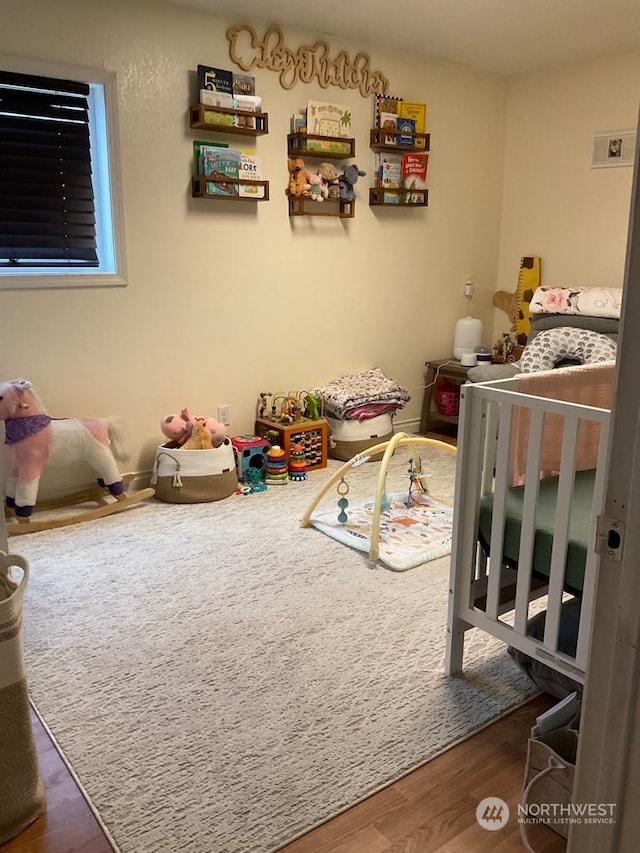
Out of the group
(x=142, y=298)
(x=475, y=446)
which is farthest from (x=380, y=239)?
(x=475, y=446)

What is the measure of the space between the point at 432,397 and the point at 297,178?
1.76 m

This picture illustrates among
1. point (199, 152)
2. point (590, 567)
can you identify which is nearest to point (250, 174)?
point (199, 152)

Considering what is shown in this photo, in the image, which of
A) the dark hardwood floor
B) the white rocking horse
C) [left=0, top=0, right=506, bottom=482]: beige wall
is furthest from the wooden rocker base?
the dark hardwood floor

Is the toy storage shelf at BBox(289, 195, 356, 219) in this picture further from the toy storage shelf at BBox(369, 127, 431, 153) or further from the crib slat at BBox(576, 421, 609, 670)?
the crib slat at BBox(576, 421, 609, 670)

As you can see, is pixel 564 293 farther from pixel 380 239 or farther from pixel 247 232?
pixel 247 232

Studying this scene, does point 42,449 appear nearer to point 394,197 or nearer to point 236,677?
point 236,677

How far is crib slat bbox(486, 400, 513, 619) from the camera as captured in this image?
1.87 metres

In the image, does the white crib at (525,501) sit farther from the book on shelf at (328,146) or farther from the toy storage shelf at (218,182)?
the book on shelf at (328,146)

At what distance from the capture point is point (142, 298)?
3.56 m

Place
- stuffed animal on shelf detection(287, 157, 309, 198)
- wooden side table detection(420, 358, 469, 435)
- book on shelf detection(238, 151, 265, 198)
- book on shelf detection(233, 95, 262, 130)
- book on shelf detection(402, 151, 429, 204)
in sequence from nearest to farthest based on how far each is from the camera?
1. book on shelf detection(233, 95, 262, 130)
2. book on shelf detection(238, 151, 265, 198)
3. stuffed animal on shelf detection(287, 157, 309, 198)
4. book on shelf detection(402, 151, 429, 204)
5. wooden side table detection(420, 358, 469, 435)

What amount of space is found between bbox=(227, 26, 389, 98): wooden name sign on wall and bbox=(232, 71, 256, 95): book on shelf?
2.8 inches

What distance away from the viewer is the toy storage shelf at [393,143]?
414cm

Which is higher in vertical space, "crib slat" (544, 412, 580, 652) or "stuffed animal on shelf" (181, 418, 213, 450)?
"crib slat" (544, 412, 580, 652)

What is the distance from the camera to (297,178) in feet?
12.8
